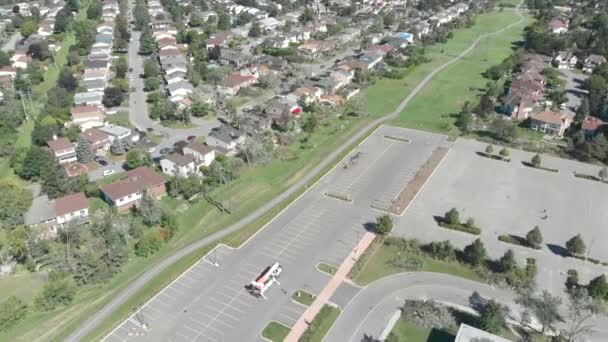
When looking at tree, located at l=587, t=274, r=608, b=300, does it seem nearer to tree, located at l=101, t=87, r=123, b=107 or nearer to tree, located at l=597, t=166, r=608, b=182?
tree, located at l=597, t=166, r=608, b=182

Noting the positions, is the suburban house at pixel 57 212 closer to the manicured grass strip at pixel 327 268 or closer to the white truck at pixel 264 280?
the white truck at pixel 264 280

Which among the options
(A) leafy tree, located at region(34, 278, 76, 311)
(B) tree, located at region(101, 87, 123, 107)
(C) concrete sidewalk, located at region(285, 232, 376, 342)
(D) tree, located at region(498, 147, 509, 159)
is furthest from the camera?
(B) tree, located at region(101, 87, 123, 107)

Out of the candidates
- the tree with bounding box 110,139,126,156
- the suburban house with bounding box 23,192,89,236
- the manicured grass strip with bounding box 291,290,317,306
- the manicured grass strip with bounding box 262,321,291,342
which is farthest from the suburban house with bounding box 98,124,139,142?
the manicured grass strip with bounding box 262,321,291,342

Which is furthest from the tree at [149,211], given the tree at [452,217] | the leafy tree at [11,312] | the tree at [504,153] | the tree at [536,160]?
the tree at [536,160]

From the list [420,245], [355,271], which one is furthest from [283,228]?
[420,245]

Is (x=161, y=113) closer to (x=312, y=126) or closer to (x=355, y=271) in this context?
(x=312, y=126)

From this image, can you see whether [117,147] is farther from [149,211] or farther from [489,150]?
[489,150]
